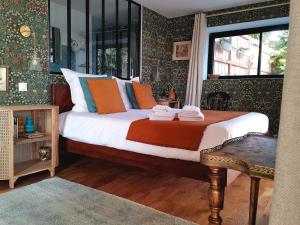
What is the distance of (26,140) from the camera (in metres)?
2.36

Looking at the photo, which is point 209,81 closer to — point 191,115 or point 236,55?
point 236,55

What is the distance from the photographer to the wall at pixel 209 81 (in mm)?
4109

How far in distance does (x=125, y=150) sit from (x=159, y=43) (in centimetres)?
332

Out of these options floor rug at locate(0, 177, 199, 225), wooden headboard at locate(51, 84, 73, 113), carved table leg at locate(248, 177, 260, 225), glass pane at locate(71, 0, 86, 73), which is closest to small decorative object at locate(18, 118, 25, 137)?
wooden headboard at locate(51, 84, 73, 113)

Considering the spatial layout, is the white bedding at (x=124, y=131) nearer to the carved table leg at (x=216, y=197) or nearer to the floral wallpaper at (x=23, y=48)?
the floral wallpaper at (x=23, y=48)

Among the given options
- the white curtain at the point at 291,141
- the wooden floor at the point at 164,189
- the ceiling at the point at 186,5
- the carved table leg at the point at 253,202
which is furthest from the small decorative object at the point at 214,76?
the white curtain at the point at 291,141

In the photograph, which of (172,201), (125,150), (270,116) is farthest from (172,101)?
(172,201)

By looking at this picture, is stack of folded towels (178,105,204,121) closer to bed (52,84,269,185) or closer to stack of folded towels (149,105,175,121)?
stack of folded towels (149,105,175,121)

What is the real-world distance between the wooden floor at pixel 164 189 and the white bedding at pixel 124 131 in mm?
368

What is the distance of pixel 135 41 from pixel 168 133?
9.67ft

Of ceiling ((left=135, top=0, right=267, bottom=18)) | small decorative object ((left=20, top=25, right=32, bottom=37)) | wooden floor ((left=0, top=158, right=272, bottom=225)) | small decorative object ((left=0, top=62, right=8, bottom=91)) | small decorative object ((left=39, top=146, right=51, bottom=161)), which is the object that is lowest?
wooden floor ((left=0, top=158, right=272, bottom=225))

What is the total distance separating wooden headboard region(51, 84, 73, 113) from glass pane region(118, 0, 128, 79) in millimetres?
1310

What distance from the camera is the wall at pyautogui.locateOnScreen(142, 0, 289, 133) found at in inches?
162

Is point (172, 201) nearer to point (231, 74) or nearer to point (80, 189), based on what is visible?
point (80, 189)
